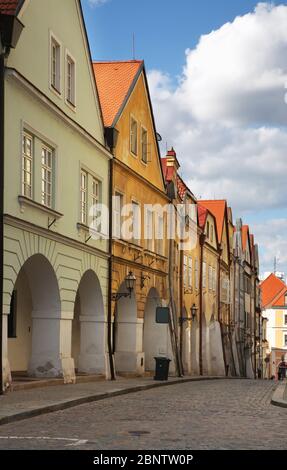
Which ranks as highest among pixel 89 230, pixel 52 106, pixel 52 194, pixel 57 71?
pixel 57 71

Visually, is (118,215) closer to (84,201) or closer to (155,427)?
(84,201)

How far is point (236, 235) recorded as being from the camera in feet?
220

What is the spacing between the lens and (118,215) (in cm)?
2923

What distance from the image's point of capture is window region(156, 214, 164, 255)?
35.2 metres

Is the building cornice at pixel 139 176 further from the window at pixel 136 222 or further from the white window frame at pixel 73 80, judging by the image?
the white window frame at pixel 73 80

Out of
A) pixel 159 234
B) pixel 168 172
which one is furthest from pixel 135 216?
pixel 168 172

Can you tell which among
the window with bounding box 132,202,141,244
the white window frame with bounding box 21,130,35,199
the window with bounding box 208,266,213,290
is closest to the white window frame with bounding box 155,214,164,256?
the window with bounding box 132,202,141,244

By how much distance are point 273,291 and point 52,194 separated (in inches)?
3598

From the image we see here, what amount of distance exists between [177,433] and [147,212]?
21.5m

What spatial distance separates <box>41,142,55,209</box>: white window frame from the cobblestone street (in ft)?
19.8

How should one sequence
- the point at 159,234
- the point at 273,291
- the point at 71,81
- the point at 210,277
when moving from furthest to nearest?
1. the point at 273,291
2. the point at 210,277
3. the point at 159,234
4. the point at 71,81

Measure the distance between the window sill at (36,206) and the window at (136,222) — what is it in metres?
8.87

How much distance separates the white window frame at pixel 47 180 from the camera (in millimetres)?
21753

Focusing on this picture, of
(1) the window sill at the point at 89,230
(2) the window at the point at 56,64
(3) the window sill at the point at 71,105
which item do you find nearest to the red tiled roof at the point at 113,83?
(1) the window sill at the point at 89,230
